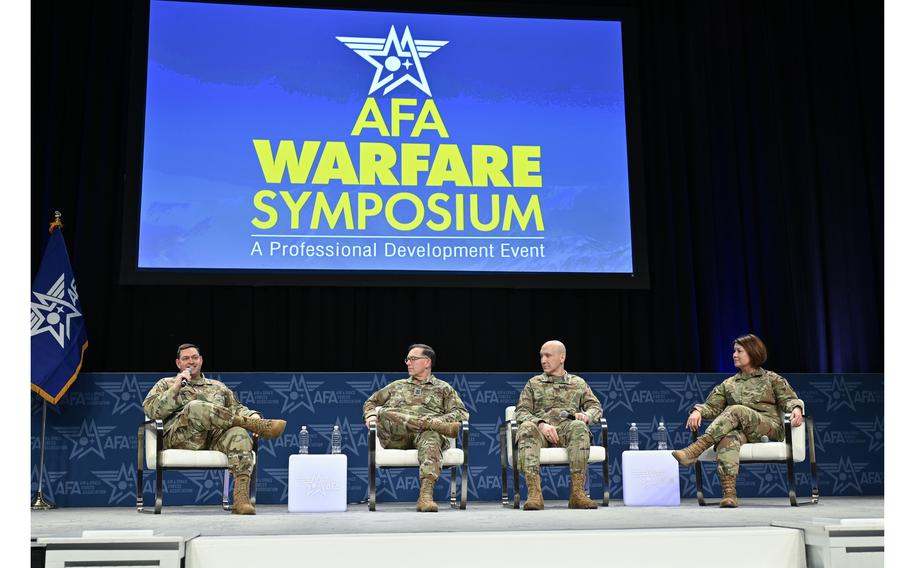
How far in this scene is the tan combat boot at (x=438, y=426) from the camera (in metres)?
4.80

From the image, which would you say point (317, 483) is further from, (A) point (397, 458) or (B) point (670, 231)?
(B) point (670, 231)

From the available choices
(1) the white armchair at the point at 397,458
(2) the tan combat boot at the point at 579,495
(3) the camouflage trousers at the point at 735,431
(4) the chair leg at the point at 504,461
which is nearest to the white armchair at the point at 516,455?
(4) the chair leg at the point at 504,461

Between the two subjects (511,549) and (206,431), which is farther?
(206,431)

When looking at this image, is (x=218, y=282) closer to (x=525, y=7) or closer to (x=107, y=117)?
(x=107, y=117)

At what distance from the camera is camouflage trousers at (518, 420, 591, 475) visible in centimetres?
471

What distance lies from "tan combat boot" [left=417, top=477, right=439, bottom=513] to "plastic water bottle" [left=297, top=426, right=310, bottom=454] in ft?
3.61

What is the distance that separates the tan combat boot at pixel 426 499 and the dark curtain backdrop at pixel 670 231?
168 centimetres

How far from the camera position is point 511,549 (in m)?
2.52

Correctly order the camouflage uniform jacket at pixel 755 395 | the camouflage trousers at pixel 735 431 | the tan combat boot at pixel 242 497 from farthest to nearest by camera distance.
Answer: the camouflage uniform jacket at pixel 755 395 → the camouflage trousers at pixel 735 431 → the tan combat boot at pixel 242 497

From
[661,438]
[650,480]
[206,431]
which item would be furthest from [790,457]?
[206,431]

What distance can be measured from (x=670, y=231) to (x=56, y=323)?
4193 mm

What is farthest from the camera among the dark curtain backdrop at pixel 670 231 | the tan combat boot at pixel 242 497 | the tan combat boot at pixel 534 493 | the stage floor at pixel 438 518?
the dark curtain backdrop at pixel 670 231

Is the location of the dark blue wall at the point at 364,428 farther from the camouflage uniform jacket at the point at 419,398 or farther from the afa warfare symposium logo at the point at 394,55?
the afa warfare symposium logo at the point at 394,55
